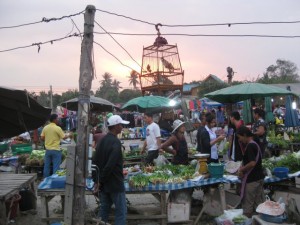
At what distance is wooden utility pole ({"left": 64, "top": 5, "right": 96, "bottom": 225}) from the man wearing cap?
0.78ft

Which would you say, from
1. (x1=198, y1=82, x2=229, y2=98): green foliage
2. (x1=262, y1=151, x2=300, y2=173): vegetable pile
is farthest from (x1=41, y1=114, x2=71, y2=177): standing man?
(x1=198, y1=82, x2=229, y2=98): green foliage

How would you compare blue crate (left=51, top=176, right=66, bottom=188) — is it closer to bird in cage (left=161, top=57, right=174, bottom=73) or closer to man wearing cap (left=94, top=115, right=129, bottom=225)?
man wearing cap (left=94, top=115, right=129, bottom=225)

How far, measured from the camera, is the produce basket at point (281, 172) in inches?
288

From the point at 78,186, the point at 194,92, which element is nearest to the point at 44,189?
the point at 78,186

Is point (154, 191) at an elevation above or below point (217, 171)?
below

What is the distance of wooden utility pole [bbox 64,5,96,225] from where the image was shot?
5.62 metres

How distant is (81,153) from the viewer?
5.62 m

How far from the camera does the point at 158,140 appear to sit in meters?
8.99

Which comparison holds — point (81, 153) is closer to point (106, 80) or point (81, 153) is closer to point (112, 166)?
point (112, 166)

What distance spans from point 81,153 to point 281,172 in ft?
13.1

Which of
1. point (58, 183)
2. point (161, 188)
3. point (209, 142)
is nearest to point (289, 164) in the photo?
point (209, 142)

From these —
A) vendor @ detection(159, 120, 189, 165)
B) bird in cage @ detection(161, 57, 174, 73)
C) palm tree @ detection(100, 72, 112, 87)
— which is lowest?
vendor @ detection(159, 120, 189, 165)

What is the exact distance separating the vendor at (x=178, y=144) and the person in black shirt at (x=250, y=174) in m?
1.86

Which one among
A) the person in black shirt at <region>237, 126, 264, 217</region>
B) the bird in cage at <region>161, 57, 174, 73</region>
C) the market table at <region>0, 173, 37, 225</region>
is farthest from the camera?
the bird in cage at <region>161, 57, 174, 73</region>
